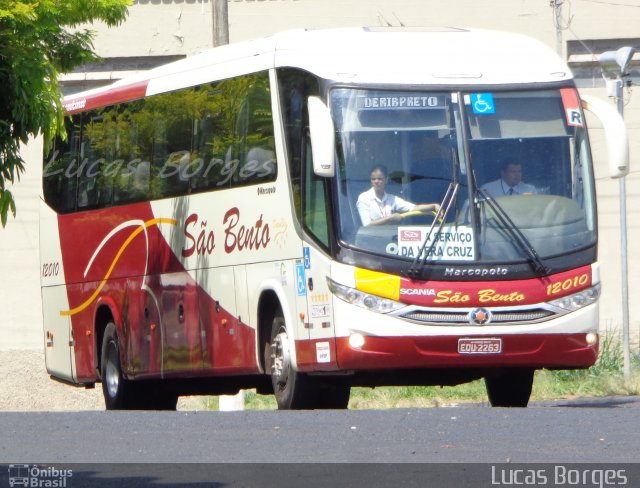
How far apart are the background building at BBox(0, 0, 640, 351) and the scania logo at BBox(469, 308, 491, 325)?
12.5 m

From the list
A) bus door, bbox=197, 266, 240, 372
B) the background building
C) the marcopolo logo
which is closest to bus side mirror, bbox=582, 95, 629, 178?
bus door, bbox=197, 266, 240, 372

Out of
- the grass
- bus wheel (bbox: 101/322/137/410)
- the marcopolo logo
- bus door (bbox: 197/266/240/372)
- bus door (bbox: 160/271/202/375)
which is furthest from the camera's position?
the grass

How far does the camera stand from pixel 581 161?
14180 mm

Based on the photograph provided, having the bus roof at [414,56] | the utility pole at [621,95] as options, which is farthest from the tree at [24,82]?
the utility pole at [621,95]

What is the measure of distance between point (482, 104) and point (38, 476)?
262 inches

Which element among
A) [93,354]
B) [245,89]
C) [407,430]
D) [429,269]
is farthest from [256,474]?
[93,354]

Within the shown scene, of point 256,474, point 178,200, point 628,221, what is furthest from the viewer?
point 628,221

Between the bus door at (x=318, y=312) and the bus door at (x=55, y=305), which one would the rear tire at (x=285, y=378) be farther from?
the bus door at (x=55, y=305)

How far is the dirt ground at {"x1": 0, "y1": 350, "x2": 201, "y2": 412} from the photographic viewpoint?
26672mm

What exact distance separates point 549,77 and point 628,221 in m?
12.0

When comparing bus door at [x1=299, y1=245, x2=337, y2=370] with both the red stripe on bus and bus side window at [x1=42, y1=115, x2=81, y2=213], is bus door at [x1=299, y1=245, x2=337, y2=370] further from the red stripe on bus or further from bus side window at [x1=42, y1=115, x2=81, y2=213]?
bus side window at [x1=42, y1=115, x2=81, y2=213]

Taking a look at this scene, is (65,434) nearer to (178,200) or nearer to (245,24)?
(178,200)

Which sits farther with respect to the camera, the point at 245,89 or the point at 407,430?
the point at 245,89

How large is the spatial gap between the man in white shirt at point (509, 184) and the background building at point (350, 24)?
40.0ft
